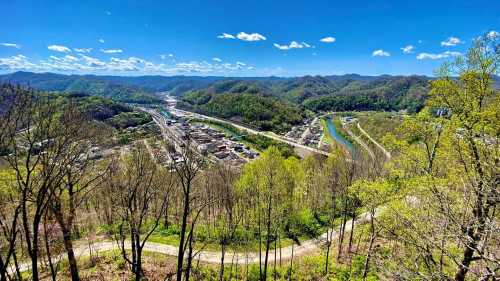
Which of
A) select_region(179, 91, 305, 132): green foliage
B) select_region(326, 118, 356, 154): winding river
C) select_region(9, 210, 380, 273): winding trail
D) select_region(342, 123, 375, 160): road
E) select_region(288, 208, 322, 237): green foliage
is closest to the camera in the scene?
select_region(9, 210, 380, 273): winding trail

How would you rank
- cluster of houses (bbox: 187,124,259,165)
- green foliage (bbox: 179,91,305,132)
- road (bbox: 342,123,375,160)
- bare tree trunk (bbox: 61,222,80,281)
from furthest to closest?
green foliage (bbox: 179,91,305,132)
road (bbox: 342,123,375,160)
cluster of houses (bbox: 187,124,259,165)
bare tree trunk (bbox: 61,222,80,281)

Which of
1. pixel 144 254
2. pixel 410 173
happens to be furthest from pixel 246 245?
pixel 410 173

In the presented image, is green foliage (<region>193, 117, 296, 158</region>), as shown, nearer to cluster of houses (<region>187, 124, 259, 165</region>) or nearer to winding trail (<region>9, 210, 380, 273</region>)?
cluster of houses (<region>187, 124, 259, 165</region>)

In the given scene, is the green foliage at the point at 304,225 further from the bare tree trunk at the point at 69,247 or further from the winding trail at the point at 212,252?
the bare tree trunk at the point at 69,247

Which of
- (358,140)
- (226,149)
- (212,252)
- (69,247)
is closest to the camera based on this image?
(69,247)

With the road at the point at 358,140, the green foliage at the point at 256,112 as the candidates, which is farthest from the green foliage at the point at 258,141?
the road at the point at 358,140

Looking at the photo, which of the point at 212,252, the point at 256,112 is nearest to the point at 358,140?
the point at 256,112

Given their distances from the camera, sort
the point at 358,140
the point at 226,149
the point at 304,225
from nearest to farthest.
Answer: the point at 304,225
the point at 226,149
the point at 358,140

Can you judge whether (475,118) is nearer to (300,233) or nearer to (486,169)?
(486,169)

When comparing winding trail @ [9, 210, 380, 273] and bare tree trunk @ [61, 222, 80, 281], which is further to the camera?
winding trail @ [9, 210, 380, 273]

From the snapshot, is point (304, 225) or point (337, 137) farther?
point (337, 137)

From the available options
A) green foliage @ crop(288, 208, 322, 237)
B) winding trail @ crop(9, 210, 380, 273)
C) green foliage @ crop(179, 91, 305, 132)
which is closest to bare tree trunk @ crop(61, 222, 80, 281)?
winding trail @ crop(9, 210, 380, 273)

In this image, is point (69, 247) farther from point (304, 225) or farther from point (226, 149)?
point (226, 149)
